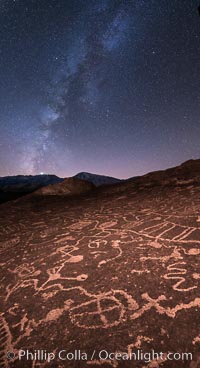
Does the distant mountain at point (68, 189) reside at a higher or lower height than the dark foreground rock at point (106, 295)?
higher

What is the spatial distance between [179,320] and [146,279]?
2.02ft

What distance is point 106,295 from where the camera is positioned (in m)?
2.09

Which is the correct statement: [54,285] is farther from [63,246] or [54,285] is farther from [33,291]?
[63,246]

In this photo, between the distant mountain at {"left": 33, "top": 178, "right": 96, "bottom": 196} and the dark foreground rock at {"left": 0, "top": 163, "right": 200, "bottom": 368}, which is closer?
the dark foreground rock at {"left": 0, "top": 163, "right": 200, "bottom": 368}

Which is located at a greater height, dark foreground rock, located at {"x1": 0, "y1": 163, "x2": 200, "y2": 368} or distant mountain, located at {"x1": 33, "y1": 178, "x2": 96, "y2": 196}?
distant mountain, located at {"x1": 33, "y1": 178, "x2": 96, "y2": 196}

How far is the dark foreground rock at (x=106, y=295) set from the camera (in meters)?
1.49

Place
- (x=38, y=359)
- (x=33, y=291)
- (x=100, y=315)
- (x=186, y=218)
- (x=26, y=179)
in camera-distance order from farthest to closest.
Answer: (x=26, y=179) < (x=186, y=218) < (x=33, y=291) < (x=100, y=315) < (x=38, y=359)

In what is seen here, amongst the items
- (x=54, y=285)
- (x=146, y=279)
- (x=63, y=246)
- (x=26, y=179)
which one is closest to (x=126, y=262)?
(x=146, y=279)

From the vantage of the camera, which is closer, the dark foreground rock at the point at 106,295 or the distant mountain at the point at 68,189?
the dark foreground rock at the point at 106,295

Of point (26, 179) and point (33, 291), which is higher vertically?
point (26, 179)

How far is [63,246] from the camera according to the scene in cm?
359

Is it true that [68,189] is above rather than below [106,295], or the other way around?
above

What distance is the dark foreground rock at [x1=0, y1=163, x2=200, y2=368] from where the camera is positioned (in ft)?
4.90

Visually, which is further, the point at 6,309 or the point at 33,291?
the point at 33,291
